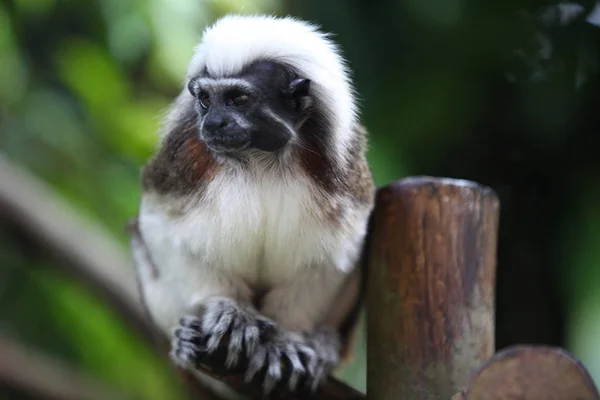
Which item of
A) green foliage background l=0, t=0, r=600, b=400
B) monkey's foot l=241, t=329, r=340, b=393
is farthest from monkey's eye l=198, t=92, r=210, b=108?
green foliage background l=0, t=0, r=600, b=400

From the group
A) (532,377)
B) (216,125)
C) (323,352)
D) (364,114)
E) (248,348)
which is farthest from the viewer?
(364,114)

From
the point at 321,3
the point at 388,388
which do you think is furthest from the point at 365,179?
the point at 321,3

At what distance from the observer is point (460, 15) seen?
301 centimetres

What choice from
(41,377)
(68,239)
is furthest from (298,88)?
(41,377)

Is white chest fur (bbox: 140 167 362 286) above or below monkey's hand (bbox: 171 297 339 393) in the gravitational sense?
above

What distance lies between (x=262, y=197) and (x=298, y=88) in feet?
1.05

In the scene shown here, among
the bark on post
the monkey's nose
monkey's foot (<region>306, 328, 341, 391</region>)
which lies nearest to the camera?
the monkey's nose

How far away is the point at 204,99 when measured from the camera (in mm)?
1957

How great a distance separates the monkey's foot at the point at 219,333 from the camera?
1.91 meters

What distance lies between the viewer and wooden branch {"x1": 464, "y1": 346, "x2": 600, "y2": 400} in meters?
1.42

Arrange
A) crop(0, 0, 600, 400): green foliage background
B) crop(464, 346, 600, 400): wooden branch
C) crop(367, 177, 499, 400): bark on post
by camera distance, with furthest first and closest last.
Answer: crop(0, 0, 600, 400): green foliage background < crop(367, 177, 499, 400): bark on post < crop(464, 346, 600, 400): wooden branch

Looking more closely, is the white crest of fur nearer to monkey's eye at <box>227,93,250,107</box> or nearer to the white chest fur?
monkey's eye at <box>227,93,250,107</box>

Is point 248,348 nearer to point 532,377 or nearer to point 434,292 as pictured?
point 434,292

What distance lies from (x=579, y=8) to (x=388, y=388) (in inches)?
64.2
